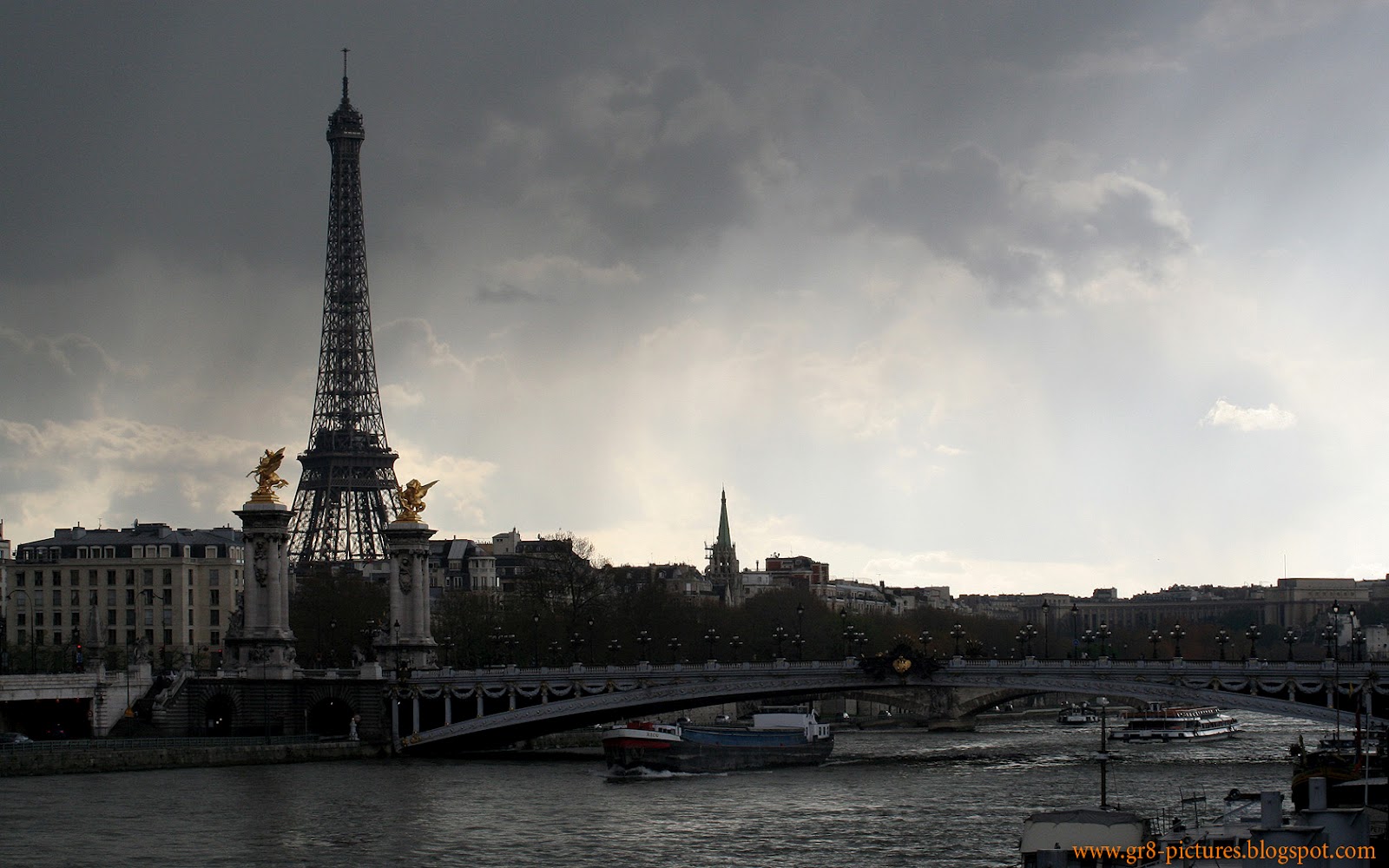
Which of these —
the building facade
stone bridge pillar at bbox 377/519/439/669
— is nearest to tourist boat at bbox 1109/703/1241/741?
stone bridge pillar at bbox 377/519/439/669

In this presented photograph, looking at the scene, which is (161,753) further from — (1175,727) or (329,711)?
(1175,727)

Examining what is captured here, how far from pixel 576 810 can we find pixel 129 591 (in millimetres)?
70634

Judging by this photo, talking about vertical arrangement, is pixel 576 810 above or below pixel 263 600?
below

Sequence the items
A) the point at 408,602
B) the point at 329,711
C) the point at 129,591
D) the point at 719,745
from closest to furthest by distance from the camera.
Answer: the point at 719,745, the point at 329,711, the point at 408,602, the point at 129,591

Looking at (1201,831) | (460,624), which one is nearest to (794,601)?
(460,624)

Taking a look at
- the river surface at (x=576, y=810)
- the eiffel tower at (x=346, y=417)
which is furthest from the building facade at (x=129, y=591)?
the river surface at (x=576, y=810)

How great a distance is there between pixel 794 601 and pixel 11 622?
73366 millimetres

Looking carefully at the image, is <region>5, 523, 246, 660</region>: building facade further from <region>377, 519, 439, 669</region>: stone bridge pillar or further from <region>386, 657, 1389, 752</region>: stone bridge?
<region>386, 657, 1389, 752</region>: stone bridge

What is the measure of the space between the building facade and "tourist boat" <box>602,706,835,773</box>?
160ft

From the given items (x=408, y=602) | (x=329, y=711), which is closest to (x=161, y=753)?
(x=329, y=711)

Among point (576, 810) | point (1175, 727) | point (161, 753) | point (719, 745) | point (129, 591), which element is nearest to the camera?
point (576, 810)

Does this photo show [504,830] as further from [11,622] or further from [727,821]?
A: [11,622]

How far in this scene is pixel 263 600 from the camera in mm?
100875

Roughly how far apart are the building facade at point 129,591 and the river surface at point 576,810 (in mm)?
47181
